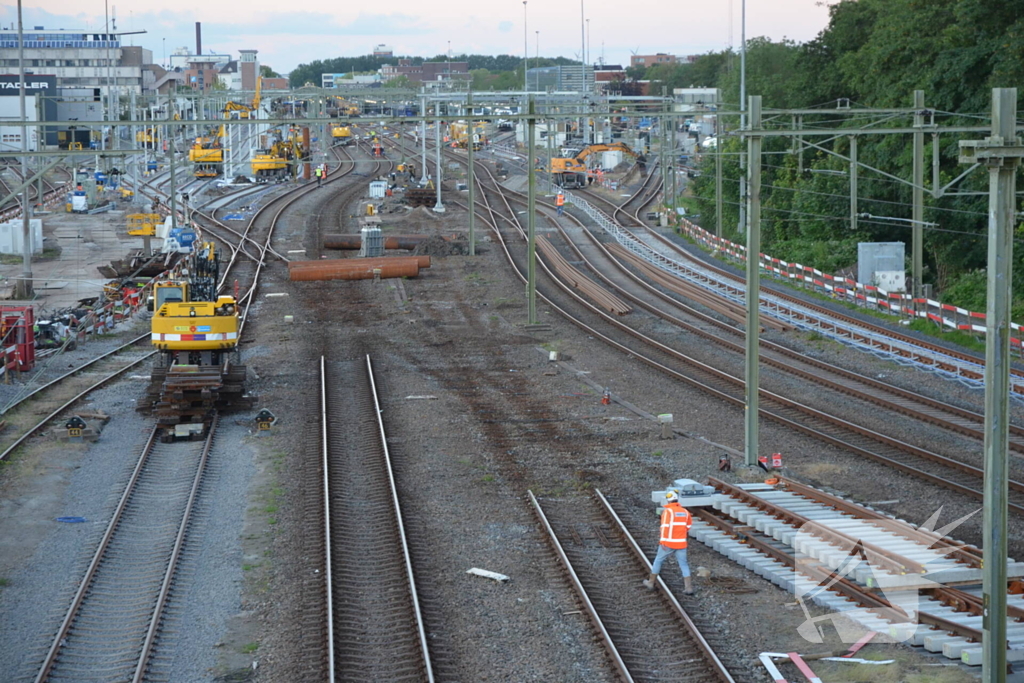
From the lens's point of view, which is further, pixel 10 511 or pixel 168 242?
pixel 168 242

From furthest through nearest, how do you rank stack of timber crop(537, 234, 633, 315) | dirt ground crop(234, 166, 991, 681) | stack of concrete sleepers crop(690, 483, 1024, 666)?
1. stack of timber crop(537, 234, 633, 315)
2. dirt ground crop(234, 166, 991, 681)
3. stack of concrete sleepers crop(690, 483, 1024, 666)

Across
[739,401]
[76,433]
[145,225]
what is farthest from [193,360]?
[145,225]

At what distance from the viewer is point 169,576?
534 inches

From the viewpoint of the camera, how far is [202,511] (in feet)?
53.4

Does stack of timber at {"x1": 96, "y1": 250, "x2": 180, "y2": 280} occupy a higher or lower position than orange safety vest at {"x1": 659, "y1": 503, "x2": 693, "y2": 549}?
higher

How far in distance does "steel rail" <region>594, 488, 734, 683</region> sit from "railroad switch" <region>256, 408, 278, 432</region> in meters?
6.60

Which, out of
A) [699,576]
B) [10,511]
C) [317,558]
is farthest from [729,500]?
[10,511]

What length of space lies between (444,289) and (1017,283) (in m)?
16.3

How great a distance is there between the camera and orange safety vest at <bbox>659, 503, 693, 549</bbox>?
13023 mm

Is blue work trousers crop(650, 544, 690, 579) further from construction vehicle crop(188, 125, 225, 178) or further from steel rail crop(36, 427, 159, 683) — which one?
construction vehicle crop(188, 125, 225, 178)

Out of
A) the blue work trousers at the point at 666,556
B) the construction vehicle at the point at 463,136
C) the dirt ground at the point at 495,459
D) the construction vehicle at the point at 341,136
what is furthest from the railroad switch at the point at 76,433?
the construction vehicle at the point at 341,136

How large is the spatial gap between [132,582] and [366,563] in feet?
8.47

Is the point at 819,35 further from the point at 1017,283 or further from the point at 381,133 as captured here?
the point at 381,133

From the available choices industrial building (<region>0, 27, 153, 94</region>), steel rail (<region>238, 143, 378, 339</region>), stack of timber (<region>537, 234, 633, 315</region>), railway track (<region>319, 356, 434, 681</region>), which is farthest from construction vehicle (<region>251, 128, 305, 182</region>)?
industrial building (<region>0, 27, 153, 94</region>)
